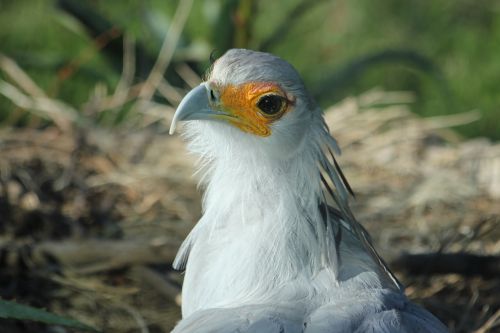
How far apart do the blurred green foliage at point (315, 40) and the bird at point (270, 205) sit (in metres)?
2.14

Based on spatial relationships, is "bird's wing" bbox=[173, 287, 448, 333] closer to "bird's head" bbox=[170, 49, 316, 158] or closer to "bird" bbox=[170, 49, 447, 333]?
"bird" bbox=[170, 49, 447, 333]

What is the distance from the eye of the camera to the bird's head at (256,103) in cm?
247

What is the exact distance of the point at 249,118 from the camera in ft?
8.27

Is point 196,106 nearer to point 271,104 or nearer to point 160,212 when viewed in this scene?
point 271,104

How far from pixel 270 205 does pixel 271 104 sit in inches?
9.4

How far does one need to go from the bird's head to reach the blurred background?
31cm

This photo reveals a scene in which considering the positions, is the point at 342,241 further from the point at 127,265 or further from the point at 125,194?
the point at 125,194

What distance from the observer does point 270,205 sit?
8.32 feet

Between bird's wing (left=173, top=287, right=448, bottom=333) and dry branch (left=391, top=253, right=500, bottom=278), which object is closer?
bird's wing (left=173, top=287, right=448, bottom=333)

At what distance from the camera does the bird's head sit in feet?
8.11

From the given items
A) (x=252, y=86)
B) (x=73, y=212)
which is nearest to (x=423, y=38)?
(x=73, y=212)

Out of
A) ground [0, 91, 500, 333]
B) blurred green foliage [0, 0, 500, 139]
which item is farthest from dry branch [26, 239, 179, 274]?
blurred green foliage [0, 0, 500, 139]

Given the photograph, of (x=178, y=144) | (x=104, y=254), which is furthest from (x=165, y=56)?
(x=104, y=254)

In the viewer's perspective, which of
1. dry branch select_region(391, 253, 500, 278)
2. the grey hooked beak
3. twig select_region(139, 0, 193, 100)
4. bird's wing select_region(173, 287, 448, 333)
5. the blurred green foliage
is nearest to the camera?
bird's wing select_region(173, 287, 448, 333)
